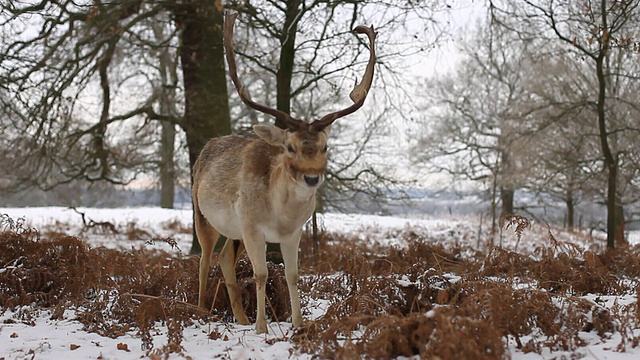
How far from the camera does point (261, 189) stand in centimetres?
518

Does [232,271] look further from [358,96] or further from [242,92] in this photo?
[358,96]

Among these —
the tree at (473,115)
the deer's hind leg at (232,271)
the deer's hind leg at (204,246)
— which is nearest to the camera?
the deer's hind leg at (232,271)

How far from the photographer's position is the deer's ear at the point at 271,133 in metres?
4.84

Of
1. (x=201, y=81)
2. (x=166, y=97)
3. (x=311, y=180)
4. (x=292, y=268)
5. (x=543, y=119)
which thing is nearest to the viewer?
(x=311, y=180)

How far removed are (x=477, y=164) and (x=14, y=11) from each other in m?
22.9

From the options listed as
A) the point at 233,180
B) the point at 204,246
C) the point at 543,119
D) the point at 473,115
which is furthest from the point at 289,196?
the point at 473,115

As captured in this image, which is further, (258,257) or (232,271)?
(232,271)

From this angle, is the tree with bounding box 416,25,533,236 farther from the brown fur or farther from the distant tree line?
the brown fur

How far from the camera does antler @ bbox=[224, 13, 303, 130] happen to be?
4.73 meters

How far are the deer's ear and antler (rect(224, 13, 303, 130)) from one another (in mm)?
103

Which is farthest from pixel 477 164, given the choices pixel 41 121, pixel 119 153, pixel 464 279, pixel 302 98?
pixel 464 279

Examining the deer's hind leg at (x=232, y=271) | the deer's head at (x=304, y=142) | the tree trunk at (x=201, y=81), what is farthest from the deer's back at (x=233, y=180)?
the tree trunk at (x=201, y=81)

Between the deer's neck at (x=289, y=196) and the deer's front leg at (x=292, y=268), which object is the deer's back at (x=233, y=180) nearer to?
the deer's neck at (x=289, y=196)

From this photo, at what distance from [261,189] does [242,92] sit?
0.90 meters
